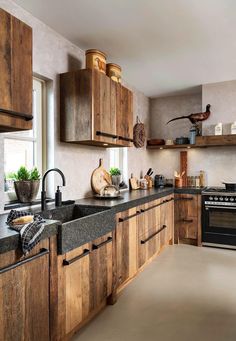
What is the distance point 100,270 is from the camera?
2.15 m

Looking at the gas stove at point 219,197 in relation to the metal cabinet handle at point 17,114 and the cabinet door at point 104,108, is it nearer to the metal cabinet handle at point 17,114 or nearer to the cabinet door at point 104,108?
the cabinet door at point 104,108

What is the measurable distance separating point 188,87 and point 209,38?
5.53 ft

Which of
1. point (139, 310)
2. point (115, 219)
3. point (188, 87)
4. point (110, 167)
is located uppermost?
point (188, 87)

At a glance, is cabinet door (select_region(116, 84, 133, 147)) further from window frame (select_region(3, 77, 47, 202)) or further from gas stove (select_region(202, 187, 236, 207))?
gas stove (select_region(202, 187, 236, 207))

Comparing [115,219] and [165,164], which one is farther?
[165,164]

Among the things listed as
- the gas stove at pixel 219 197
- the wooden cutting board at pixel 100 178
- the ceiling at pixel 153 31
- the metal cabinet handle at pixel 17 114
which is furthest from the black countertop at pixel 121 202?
the ceiling at pixel 153 31

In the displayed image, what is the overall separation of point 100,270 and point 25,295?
807mm

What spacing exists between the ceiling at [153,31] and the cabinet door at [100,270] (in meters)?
1.91

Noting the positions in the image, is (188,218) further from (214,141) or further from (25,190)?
(25,190)

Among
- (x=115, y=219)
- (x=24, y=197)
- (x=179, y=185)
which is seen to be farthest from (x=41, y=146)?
(x=179, y=185)

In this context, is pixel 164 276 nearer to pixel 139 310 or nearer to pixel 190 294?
pixel 190 294

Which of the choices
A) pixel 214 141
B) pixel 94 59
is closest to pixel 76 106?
pixel 94 59

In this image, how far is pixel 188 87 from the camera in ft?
14.5

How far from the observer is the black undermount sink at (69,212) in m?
2.32
